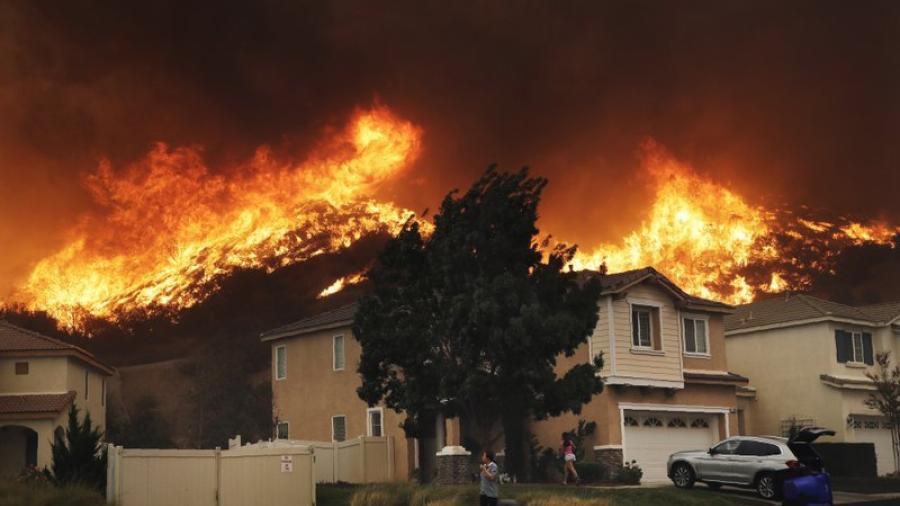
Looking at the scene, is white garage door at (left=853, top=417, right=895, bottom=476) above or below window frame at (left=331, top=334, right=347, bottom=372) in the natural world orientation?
below

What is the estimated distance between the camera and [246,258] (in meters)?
111

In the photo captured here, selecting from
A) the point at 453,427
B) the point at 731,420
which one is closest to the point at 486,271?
the point at 453,427

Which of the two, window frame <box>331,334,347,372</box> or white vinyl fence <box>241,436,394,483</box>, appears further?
window frame <box>331,334,347,372</box>

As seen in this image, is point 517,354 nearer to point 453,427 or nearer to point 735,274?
point 453,427

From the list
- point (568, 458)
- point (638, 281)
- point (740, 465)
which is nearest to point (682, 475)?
point (740, 465)

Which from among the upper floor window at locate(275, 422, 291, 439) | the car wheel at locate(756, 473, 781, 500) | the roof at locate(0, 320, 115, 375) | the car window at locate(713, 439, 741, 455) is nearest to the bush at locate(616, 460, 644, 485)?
the car window at locate(713, 439, 741, 455)

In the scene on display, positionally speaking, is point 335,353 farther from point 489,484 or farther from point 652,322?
point 489,484

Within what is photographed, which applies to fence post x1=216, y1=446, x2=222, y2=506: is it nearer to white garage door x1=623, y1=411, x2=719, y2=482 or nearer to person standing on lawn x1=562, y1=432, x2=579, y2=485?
person standing on lawn x1=562, y1=432, x2=579, y2=485

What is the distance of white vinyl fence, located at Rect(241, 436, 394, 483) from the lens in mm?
37947

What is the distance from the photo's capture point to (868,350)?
5269 centimetres

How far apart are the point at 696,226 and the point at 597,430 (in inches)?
1933

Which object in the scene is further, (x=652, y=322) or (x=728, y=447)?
(x=652, y=322)

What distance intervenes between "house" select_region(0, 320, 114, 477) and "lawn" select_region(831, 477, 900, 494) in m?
31.0

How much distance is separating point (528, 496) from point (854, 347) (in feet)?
96.2
